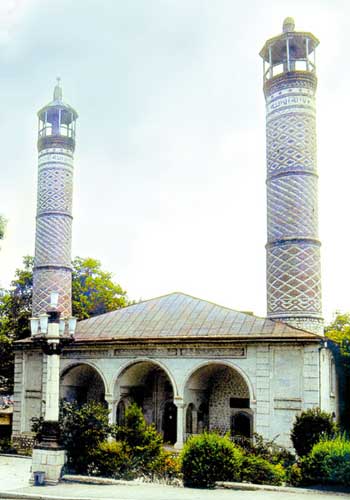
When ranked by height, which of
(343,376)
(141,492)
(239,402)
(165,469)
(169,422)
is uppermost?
(343,376)

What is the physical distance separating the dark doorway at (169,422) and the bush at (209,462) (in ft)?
29.8

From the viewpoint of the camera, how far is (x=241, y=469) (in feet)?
41.2

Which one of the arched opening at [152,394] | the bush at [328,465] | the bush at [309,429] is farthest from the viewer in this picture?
the arched opening at [152,394]

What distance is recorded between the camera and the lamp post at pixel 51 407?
1324 cm

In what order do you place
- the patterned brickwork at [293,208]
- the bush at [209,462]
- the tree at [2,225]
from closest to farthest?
the bush at [209,462], the tree at [2,225], the patterned brickwork at [293,208]

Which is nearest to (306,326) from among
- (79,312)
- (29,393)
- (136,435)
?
(136,435)

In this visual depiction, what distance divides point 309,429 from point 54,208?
1446cm

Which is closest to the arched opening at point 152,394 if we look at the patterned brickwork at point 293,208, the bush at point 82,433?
the bush at point 82,433

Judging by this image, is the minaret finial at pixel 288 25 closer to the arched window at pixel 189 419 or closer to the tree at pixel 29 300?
the arched window at pixel 189 419

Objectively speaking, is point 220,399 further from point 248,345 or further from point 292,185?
point 292,185

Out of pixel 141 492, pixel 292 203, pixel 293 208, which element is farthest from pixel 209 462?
pixel 292 203

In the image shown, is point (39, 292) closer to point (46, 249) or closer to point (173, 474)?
point (46, 249)

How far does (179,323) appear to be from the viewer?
20.5m

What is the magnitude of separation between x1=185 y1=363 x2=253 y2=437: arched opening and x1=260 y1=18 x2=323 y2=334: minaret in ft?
8.63
